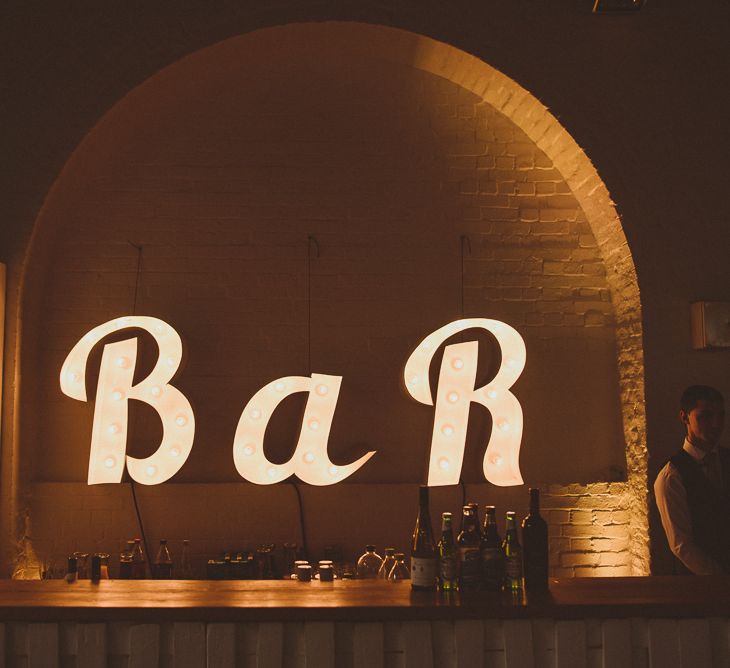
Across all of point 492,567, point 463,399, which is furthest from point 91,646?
point 463,399

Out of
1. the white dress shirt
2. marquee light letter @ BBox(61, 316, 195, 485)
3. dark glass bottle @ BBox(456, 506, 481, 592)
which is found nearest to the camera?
dark glass bottle @ BBox(456, 506, 481, 592)

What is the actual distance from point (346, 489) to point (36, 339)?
6.45 ft

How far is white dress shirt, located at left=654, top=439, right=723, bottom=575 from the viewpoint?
309 cm

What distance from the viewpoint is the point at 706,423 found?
3283 mm

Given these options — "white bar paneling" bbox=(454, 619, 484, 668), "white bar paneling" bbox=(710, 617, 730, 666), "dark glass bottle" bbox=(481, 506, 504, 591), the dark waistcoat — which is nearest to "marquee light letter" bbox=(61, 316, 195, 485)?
"dark glass bottle" bbox=(481, 506, 504, 591)

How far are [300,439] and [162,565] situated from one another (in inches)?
37.9

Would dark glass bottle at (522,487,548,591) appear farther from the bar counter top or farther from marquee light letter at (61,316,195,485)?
marquee light letter at (61,316,195,485)

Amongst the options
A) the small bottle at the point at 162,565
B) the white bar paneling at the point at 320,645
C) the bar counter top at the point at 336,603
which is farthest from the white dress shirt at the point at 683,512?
the small bottle at the point at 162,565

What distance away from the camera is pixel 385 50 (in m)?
4.15

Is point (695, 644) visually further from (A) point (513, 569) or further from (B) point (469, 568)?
(B) point (469, 568)

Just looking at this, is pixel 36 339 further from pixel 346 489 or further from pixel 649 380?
pixel 649 380

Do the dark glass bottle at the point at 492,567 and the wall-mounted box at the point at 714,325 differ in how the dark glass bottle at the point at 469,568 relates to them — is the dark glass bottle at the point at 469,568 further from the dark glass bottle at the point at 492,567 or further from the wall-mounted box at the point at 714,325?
the wall-mounted box at the point at 714,325

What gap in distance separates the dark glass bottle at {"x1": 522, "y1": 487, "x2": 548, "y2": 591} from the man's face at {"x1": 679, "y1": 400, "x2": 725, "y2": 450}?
1.33 meters

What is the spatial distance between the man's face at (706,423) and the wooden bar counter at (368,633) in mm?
1290
